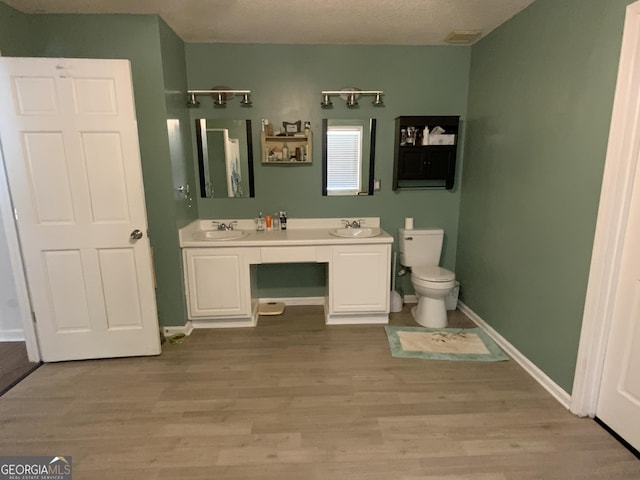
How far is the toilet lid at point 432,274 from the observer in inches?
112

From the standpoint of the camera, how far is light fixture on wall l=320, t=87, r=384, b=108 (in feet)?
9.98

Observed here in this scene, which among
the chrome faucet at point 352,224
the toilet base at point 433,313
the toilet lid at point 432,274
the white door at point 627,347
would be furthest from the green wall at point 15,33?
the white door at point 627,347

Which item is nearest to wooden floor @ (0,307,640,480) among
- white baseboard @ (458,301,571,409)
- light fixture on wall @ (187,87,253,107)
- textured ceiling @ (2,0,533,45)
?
white baseboard @ (458,301,571,409)

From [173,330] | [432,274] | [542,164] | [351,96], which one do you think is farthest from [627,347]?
[173,330]

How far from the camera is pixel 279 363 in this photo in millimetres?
2443

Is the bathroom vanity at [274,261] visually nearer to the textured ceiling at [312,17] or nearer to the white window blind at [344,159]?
the white window blind at [344,159]

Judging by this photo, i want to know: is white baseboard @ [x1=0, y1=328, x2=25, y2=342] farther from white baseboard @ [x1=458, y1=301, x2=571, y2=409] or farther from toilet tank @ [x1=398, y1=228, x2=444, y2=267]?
white baseboard @ [x1=458, y1=301, x2=571, y2=409]

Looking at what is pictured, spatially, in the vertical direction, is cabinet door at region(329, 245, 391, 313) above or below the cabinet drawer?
below

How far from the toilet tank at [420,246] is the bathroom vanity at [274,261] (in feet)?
1.16

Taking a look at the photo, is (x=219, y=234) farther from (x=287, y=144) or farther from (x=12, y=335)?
(x=12, y=335)

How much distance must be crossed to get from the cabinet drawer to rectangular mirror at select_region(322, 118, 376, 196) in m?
0.71

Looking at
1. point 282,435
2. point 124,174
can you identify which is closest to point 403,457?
point 282,435

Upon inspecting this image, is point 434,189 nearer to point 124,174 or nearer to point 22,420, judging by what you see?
point 124,174

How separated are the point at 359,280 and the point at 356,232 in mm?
469
